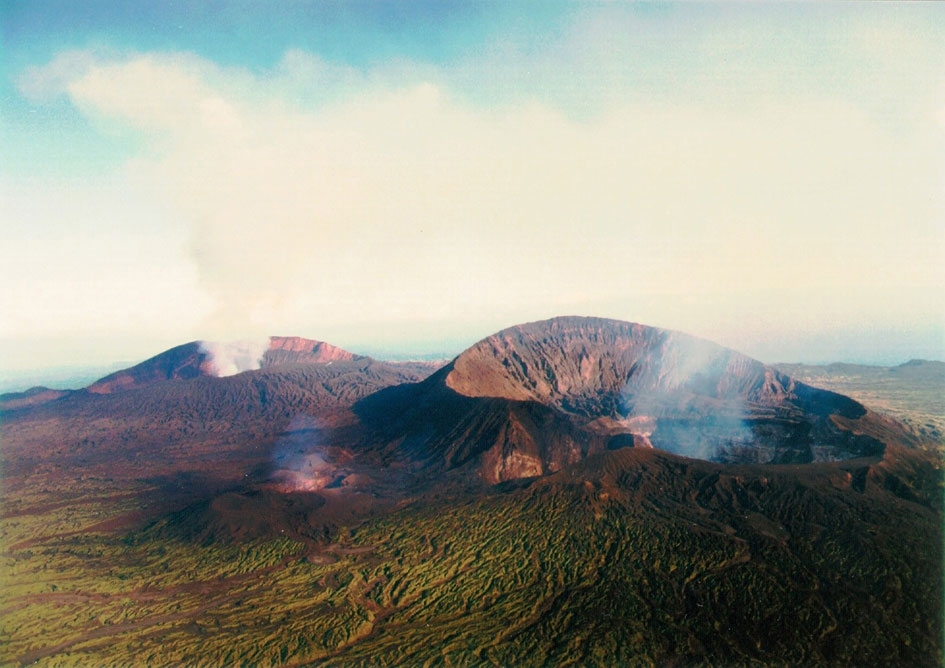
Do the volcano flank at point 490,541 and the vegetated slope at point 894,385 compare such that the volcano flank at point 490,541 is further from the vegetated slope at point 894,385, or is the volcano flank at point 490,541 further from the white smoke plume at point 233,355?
the white smoke plume at point 233,355

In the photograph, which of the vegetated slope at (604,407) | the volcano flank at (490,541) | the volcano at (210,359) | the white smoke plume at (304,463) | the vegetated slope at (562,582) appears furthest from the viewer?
the volcano at (210,359)

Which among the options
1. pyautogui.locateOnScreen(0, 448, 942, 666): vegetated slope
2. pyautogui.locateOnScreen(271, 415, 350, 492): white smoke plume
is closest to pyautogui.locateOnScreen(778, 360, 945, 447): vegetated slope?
pyautogui.locateOnScreen(0, 448, 942, 666): vegetated slope

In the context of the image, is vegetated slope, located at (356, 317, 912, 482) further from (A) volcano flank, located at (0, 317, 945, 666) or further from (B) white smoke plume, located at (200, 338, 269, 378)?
(B) white smoke plume, located at (200, 338, 269, 378)

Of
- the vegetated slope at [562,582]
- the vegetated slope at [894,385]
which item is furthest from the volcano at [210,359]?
the vegetated slope at [894,385]

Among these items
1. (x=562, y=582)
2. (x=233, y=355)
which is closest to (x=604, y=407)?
(x=562, y=582)

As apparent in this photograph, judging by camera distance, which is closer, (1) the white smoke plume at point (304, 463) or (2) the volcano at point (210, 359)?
(1) the white smoke plume at point (304, 463)
